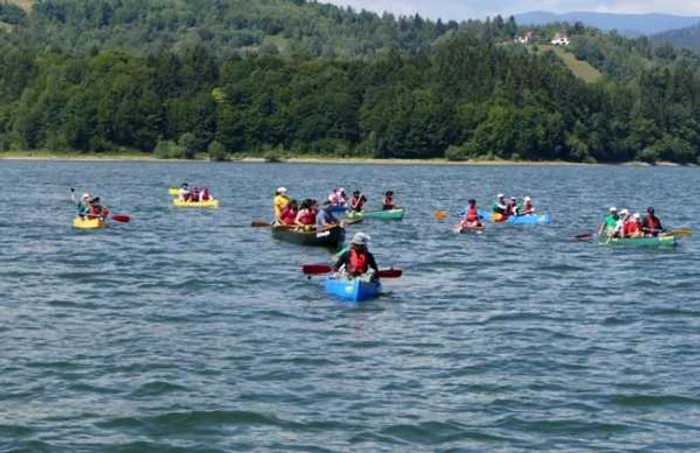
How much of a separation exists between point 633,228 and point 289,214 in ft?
47.9

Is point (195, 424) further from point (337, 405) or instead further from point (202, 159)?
point (202, 159)

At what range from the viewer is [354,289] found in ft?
130

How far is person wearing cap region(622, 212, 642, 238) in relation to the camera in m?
59.7

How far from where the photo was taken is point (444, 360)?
31.6 metres

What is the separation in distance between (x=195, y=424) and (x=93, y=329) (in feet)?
33.5

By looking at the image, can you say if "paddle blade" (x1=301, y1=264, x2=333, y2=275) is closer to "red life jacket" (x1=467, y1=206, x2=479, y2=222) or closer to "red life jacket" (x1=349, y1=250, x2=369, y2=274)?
"red life jacket" (x1=349, y1=250, x2=369, y2=274)

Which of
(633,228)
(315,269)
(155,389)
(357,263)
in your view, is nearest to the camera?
(155,389)

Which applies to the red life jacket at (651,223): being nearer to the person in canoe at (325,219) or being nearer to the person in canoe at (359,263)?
the person in canoe at (325,219)

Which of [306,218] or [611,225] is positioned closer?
[306,218]

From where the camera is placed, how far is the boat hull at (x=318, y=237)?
55344 mm

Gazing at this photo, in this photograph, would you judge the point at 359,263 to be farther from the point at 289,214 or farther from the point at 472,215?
the point at 472,215

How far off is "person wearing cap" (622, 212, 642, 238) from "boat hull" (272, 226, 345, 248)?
12.5 m

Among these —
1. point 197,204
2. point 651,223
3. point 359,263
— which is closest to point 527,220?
point 651,223

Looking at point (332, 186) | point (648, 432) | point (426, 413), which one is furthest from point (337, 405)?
point (332, 186)
